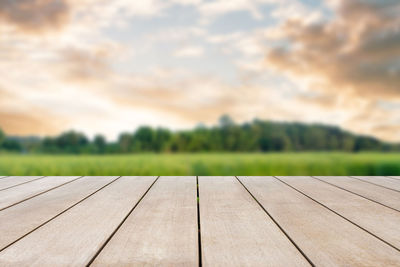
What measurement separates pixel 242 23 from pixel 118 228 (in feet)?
14.7

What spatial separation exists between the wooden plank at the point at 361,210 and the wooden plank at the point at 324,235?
0.04 metres

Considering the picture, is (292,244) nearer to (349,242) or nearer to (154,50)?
(349,242)

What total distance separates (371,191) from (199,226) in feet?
3.58

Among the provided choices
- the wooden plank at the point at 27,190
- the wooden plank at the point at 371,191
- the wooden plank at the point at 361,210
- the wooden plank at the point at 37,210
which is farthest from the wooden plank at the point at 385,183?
the wooden plank at the point at 27,190

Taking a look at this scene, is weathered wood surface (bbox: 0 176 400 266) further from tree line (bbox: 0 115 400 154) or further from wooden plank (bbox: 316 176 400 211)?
tree line (bbox: 0 115 400 154)

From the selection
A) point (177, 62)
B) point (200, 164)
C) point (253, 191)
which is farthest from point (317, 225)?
point (177, 62)

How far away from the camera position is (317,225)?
2.90 ft

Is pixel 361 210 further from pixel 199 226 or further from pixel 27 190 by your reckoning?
pixel 27 190

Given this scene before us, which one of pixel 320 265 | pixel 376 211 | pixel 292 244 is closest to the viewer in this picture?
pixel 320 265

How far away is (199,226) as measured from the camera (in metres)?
0.86

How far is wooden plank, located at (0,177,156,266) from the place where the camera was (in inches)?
25.3

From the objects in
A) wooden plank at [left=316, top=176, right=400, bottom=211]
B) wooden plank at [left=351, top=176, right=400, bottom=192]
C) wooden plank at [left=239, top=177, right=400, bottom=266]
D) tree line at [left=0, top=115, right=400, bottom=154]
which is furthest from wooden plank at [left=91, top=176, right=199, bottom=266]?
tree line at [left=0, top=115, right=400, bottom=154]

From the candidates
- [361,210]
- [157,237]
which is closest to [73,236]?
[157,237]

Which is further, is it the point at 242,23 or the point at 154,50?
the point at 154,50
